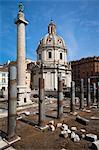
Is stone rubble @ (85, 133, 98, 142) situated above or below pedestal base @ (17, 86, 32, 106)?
below

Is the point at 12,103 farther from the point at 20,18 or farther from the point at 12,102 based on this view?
the point at 20,18

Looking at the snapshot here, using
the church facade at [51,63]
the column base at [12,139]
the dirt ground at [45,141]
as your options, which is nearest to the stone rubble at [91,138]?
the dirt ground at [45,141]

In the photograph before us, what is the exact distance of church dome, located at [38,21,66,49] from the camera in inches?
2026

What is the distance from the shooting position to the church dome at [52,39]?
51.5 metres

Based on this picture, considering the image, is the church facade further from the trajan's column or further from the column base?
the column base

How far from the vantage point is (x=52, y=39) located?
171 feet

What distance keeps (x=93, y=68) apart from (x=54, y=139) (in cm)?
5567

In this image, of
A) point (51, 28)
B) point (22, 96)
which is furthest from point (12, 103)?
point (51, 28)

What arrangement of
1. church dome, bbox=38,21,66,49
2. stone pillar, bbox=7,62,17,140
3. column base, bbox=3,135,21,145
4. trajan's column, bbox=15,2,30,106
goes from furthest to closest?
church dome, bbox=38,21,66,49 < trajan's column, bbox=15,2,30,106 < stone pillar, bbox=7,62,17,140 < column base, bbox=3,135,21,145

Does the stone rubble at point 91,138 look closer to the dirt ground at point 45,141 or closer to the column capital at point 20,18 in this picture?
the dirt ground at point 45,141

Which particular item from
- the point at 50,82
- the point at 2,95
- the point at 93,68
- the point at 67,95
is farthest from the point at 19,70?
the point at 93,68

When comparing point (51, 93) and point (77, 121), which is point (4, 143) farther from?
point (51, 93)

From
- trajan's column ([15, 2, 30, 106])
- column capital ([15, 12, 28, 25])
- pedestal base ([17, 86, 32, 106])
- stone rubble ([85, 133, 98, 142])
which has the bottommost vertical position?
stone rubble ([85, 133, 98, 142])

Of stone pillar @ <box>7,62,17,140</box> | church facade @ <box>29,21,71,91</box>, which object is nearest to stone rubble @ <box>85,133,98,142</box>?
stone pillar @ <box>7,62,17,140</box>
